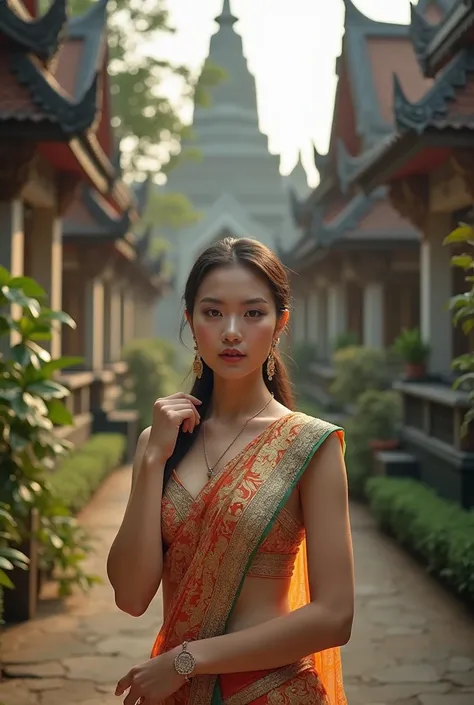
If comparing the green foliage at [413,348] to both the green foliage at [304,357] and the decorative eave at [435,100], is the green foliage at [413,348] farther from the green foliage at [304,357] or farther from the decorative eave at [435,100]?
the green foliage at [304,357]

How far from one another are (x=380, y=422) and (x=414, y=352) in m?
1.26

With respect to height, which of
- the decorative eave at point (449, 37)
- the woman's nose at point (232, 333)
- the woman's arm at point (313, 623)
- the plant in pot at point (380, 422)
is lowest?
the plant in pot at point (380, 422)

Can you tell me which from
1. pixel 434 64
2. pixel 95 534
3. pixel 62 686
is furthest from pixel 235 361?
pixel 434 64

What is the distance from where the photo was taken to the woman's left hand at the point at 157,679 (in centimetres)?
192

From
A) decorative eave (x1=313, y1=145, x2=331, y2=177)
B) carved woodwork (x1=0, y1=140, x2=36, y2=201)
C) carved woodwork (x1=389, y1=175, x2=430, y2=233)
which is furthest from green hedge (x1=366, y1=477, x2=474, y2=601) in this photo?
decorative eave (x1=313, y1=145, x2=331, y2=177)

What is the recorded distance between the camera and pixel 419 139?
7.56 metres

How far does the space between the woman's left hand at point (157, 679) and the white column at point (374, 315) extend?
41.6 feet

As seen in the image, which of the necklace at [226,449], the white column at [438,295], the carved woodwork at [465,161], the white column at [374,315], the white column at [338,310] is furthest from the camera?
the white column at [338,310]

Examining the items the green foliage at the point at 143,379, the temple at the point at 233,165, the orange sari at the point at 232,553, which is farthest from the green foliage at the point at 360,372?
the temple at the point at 233,165

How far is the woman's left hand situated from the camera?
1918 millimetres

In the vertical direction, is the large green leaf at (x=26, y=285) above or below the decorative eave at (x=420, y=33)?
below

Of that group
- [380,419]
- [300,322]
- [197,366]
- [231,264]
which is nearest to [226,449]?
[197,366]

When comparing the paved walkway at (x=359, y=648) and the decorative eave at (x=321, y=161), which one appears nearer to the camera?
the paved walkway at (x=359, y=648)

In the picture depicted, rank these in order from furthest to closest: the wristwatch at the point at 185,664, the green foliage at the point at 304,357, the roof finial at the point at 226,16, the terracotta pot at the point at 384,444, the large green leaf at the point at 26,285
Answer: the roof finial at the point at 226,16
the green foliage at the point at 304,357
the terracotta pot at the point at 384,444
the large green leaf at the point at 26,285
the wristwatch at the point at 185,664
